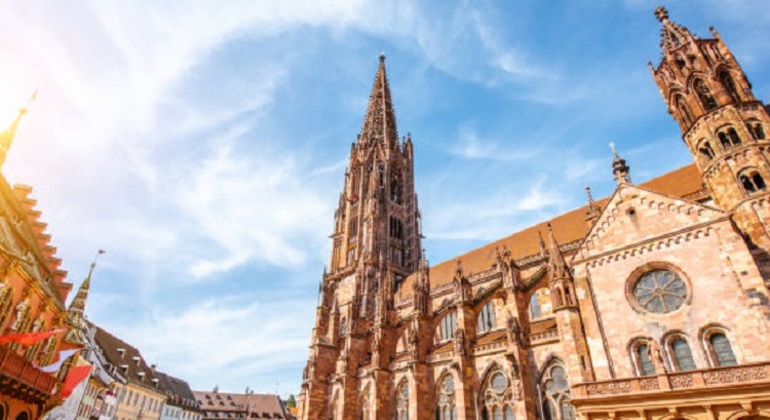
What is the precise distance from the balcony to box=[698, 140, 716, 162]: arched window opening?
88.7 feet

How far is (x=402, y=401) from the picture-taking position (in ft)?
85.4

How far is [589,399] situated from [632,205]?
27.7 feet

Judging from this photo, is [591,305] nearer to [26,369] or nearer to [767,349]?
[767,349]

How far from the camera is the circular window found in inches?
615

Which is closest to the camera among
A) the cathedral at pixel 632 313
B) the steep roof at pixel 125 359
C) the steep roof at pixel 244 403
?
the cathedral at pixel 632 313

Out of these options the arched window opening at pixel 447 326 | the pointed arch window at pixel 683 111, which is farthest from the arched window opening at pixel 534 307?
the pointed arch window at pixel 683 111

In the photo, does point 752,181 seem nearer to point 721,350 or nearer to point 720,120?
point 720,120

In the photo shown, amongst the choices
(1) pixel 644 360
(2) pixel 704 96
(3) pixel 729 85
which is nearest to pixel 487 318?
(1) pixel 644 360

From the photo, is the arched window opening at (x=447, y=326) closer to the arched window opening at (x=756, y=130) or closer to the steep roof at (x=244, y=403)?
the arched window opening at (x=756, y=130)

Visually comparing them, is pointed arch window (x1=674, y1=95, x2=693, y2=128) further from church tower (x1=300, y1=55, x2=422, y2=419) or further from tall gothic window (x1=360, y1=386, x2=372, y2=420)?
tall gothic window (x1=360, y1=386, x2=372, y2=420)

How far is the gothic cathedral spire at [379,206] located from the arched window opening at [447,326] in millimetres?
9967

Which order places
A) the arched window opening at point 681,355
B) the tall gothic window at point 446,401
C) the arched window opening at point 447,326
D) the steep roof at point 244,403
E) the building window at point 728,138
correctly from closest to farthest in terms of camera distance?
the arched window opening at point 681,355
the building window at point 728,138
the tall gothic window at point 446,401
the arched window opening at point 447,326
the steep roof at point 244,403

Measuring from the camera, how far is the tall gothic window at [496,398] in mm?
Answer: 20627

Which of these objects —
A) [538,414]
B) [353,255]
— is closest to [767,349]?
[538,414]
